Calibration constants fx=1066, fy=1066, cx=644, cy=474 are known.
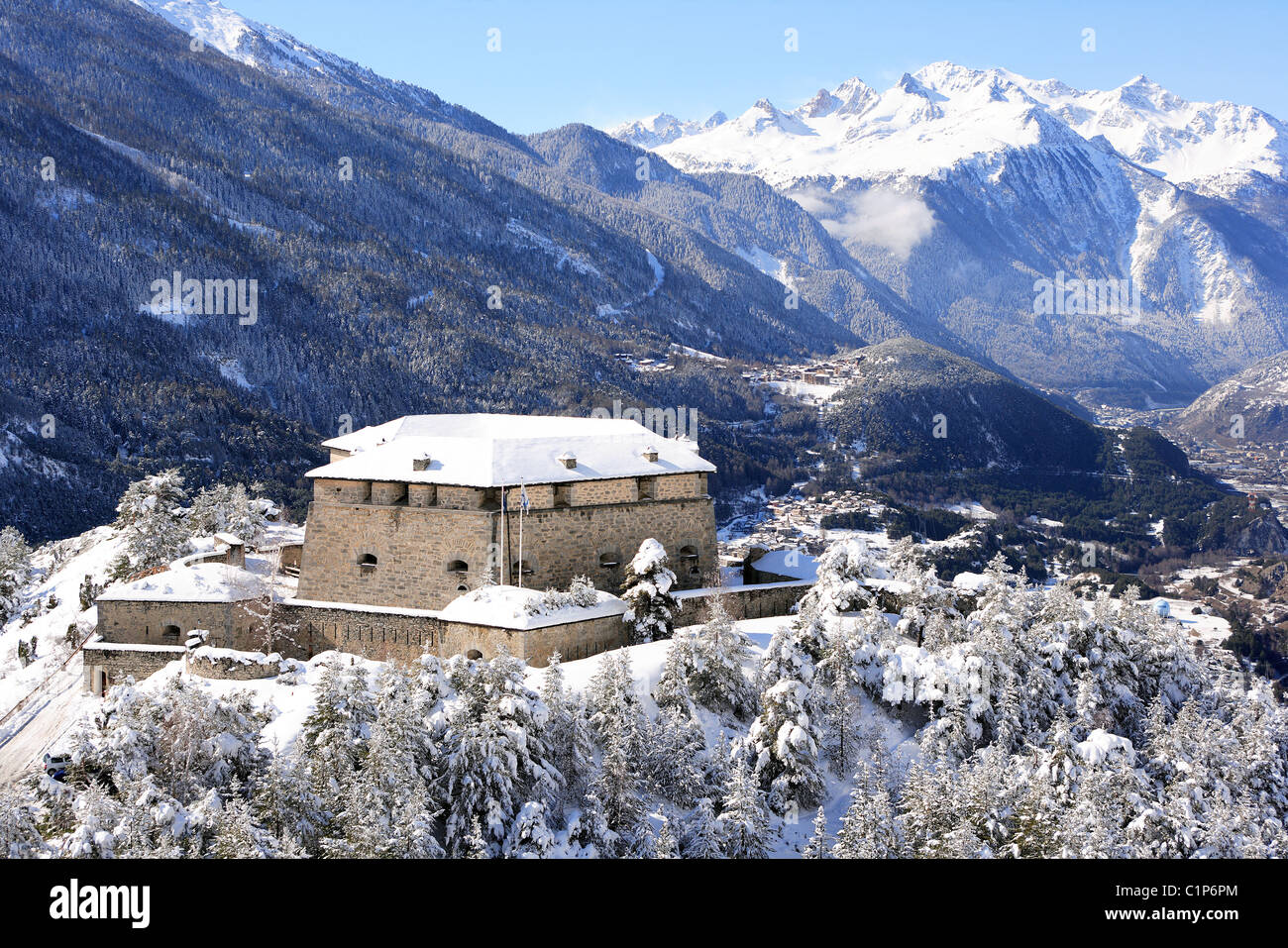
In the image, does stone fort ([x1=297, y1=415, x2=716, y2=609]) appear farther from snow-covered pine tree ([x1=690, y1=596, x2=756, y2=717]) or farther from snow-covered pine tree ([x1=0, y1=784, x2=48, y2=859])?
snow-covered pine tree ([x1=0, y1=784, x2=48, y2=859])

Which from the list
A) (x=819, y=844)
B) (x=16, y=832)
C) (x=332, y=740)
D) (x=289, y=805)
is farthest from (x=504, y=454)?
(x=16, y=832)

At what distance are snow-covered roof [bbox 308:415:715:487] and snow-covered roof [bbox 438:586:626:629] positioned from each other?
4.69 meters

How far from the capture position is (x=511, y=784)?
94.1 ft

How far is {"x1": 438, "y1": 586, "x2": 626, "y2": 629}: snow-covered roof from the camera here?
118ft

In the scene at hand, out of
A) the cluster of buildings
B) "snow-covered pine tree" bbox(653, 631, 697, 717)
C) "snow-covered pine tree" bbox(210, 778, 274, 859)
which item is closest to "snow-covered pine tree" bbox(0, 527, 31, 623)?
the cluster of buildings

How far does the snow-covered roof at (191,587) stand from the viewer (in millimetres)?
38312

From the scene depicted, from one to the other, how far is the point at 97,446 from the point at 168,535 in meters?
124

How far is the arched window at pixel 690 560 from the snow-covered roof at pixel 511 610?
7209 millimetres

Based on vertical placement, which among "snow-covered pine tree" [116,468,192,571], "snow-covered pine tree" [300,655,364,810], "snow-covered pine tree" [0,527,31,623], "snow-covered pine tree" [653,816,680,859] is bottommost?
"snow-covered pine tree" [653,816,680,859]

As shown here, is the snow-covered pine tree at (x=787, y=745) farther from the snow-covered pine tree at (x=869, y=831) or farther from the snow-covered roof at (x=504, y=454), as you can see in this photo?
the snow-covered roof at (x=504, y=454)

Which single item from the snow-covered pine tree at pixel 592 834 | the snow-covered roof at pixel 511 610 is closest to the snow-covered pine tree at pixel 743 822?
the snow-covered pine tree at pixel 592 834

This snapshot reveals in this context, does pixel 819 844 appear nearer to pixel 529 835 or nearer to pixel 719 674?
pixel 529 835

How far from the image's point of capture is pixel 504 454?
42250mm
